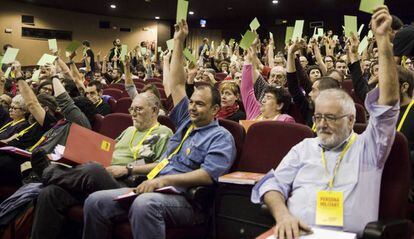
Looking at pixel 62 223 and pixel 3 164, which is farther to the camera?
pixel 3 164

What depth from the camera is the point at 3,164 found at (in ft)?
9.55

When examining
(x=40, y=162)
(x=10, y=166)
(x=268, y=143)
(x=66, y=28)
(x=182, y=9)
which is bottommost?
(x=10, y=166)

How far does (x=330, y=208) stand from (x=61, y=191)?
1.41 meters

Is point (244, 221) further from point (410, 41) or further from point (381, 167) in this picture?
point (410, 41)

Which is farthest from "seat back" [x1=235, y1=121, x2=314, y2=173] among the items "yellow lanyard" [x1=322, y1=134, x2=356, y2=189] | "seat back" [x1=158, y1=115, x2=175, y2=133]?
"seat back" [x1=158, y1=115, x2=175, y2=133]

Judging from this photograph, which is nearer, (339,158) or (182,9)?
(339,158)

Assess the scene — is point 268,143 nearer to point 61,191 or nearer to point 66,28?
point 61,191

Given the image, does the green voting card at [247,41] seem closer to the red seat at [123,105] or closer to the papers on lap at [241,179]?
the red seat at [123,105]

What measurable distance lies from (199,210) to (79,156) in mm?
724

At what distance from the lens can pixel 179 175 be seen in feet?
7.11

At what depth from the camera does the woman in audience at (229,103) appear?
11.6 ft

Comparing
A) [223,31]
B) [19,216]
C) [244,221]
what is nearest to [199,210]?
[244,221]

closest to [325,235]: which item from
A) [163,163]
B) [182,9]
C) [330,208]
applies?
[330,208]

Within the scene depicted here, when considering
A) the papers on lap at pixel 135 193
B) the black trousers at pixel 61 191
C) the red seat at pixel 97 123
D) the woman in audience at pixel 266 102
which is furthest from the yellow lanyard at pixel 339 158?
the red seat at pixel 97 123
